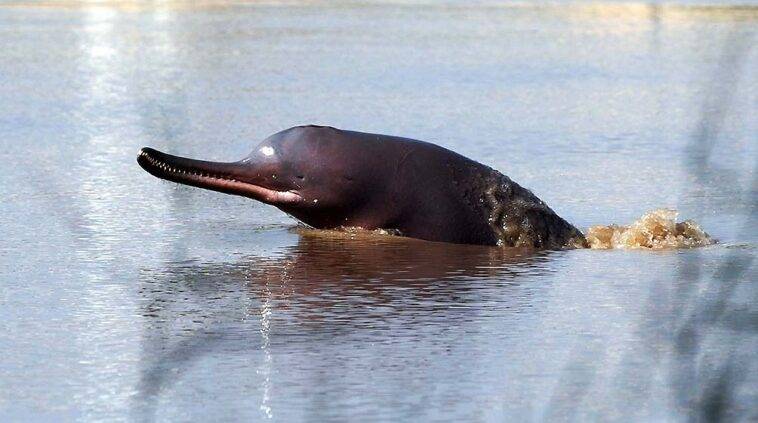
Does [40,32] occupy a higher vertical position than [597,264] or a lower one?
higher

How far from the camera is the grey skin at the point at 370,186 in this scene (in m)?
8.37

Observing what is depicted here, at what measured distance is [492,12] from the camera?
31.7m

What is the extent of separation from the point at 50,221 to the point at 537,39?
1621 centimetres

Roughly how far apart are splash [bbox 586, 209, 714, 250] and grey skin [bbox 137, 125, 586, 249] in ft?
0.61

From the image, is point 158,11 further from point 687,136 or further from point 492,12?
point 687,136

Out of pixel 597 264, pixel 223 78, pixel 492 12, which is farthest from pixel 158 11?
pixel 597 264

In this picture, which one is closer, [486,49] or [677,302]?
[677,302]

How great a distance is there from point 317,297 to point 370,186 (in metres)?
1.55

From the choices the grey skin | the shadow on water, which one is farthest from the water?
the grey skin

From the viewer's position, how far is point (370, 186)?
8.38m

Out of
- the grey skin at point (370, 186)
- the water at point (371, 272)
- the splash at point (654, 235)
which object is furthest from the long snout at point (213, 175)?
the splash at point (654, 235)

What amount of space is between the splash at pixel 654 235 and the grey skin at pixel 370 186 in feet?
0.61

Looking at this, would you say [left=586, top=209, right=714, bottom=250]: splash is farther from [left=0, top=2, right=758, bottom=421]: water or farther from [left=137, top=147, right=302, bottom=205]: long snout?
[left=137, top=147, right=302, bottom=205]: long snout

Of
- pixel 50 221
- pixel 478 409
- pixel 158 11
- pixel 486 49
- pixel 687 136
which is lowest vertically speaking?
pixel 478 409
